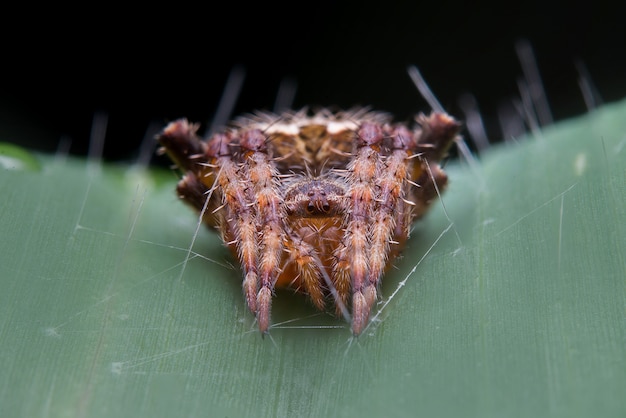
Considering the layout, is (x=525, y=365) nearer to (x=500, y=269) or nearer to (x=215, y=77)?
(x=500, y=269)

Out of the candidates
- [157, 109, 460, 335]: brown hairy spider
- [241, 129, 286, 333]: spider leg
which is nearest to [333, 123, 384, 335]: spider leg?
[157, 109, 460, 335]: brown hairy spider

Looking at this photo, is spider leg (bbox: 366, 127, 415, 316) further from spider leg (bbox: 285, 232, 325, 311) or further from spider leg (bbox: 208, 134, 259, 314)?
spider leg (bbox: 208, 134, 259, 314)

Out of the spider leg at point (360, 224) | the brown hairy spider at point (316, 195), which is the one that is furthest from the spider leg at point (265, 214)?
the spider leg at point (360, 224)

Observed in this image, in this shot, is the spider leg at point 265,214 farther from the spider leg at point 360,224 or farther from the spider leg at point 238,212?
the spider leg at point 360,224

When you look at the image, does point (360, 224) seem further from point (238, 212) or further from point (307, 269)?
point (238, 212)

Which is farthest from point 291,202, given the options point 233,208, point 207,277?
point 207,277

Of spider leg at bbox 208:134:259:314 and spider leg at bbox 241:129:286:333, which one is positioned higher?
spider leg at bbox 241:129:286:333

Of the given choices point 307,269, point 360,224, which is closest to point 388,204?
point 360,224
